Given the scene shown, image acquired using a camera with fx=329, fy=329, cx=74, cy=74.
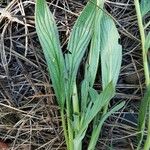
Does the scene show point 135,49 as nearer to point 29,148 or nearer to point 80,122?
point 80,122

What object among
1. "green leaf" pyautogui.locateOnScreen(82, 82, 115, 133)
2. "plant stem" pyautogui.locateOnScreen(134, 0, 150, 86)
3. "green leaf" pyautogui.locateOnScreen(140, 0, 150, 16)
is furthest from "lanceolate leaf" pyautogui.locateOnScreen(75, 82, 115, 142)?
"green leaf" pyautogui.locateOnScreen(140, 0, 150, 16)

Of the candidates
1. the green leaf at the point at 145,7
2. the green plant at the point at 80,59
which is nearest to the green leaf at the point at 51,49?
the green plant at the point at 80,59

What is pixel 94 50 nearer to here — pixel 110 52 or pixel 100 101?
pixel 110 52

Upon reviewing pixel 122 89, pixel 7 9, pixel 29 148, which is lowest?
pixel 29 148

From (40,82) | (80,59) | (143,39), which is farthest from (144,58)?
(40,82)

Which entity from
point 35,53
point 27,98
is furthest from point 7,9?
point 27,98
